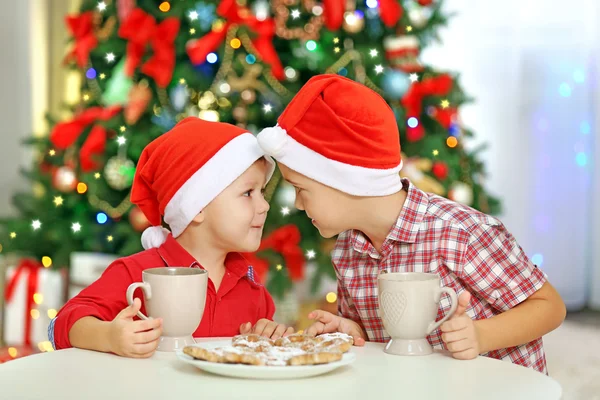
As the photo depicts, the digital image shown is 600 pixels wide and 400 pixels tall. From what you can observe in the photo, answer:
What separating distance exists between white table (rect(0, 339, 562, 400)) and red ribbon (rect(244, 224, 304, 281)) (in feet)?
4.99

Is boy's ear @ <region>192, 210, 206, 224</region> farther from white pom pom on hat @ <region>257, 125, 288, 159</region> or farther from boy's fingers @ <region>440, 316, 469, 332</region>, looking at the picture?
boy's fingers @ <region>440, 316, 469, 332</region>

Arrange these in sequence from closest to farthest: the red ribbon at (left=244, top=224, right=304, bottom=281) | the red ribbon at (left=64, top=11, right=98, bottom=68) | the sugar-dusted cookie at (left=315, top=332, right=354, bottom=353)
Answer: the sugar-dusted cookie at (left=315, top=332, right=354, bottom=353), the red ribbon at (left=244, top=224, right=304, bottom=281), the red ribbon at (left=64, top=11, right=98, bottom=68)

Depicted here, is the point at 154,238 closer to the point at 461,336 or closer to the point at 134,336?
the point at 134,336

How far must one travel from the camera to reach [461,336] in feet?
3.34

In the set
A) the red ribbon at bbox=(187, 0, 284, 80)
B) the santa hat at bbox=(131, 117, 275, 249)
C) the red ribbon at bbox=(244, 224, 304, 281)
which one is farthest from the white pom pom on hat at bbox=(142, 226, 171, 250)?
the red ribbon at bbox=(187, 0, 284, 80)

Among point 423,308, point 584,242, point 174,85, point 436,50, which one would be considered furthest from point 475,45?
point 423,308

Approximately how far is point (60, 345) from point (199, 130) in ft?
1.43

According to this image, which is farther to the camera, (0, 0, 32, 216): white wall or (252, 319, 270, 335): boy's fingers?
(0, 0, 32, 216): white wall

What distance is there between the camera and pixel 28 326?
308 centimetres

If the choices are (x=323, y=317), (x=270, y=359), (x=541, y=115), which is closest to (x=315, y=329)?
(x=323, y=317)

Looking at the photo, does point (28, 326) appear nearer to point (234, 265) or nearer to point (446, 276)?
point (234, 265)

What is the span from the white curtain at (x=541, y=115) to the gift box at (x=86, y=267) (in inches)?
78.7

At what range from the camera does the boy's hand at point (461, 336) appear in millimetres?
1008

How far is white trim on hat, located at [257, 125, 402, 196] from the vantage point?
122 cm
